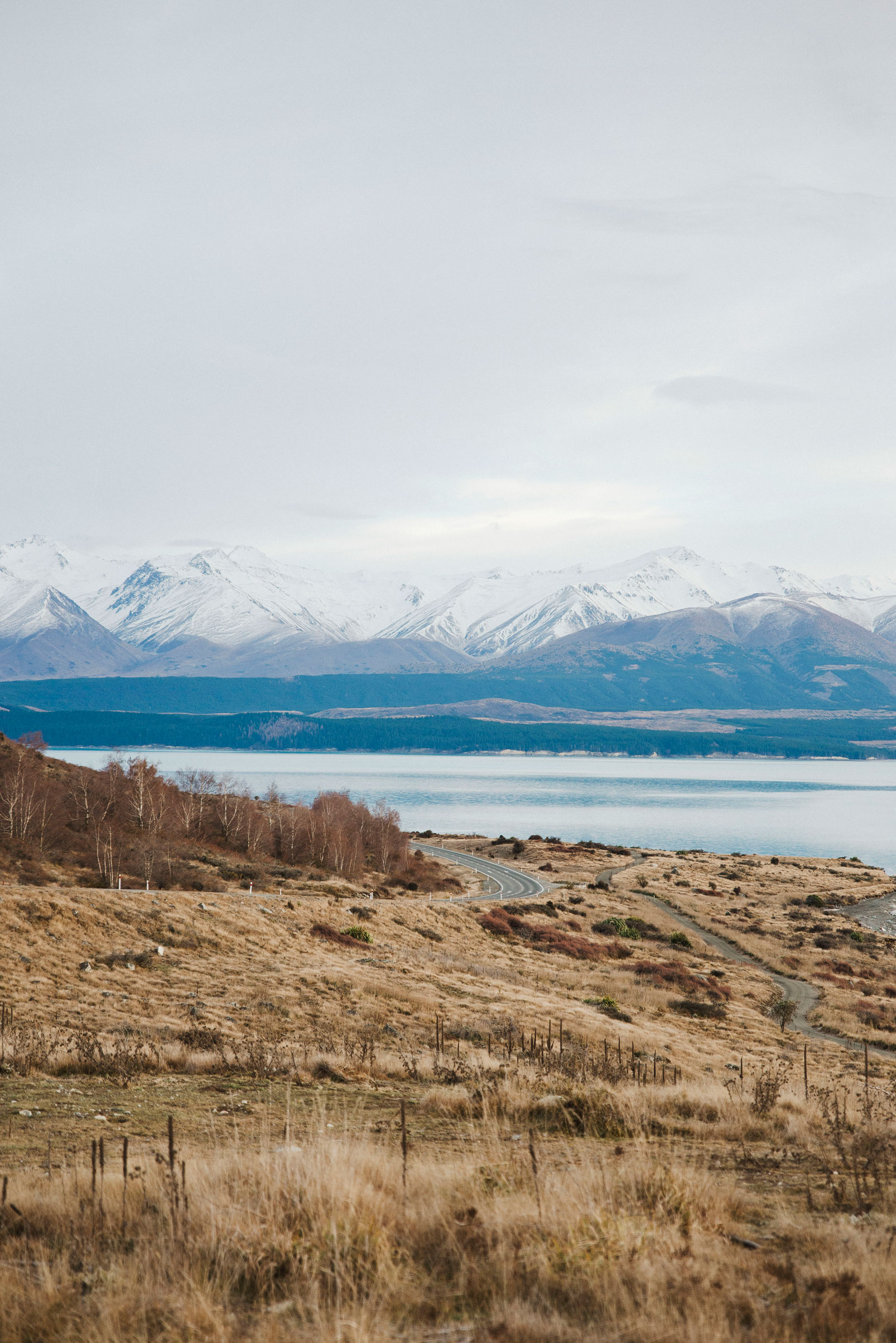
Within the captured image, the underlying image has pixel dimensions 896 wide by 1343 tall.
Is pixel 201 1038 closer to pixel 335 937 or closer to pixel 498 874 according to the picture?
pixel 335 937

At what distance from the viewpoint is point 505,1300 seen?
16.2 feet

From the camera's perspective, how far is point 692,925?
2365 inches

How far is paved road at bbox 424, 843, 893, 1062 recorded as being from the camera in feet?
97.9

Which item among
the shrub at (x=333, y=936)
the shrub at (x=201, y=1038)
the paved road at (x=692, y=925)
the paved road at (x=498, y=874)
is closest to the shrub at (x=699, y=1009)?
the paved road at (x=692, y=925)

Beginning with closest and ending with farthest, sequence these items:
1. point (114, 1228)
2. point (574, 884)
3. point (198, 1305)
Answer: point (198, 1305) → point (114, 1228) → point (574, 884)

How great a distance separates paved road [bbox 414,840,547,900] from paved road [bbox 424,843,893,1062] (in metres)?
0.04

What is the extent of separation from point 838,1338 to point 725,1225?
72.4 inches

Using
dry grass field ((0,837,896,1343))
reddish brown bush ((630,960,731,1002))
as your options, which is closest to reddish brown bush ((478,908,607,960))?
reddish brown bush ((630,960,731,1002))

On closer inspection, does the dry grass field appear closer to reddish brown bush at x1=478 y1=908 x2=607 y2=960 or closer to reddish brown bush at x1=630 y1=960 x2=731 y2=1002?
reddish brown bush at x1=630 y1=960 x2=731 y2=1002

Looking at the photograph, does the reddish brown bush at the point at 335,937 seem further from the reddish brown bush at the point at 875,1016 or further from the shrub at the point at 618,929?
the shrub at the point at 618,929

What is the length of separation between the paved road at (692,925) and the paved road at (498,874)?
4 centimetres

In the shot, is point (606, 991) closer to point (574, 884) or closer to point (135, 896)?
point (135, 896)

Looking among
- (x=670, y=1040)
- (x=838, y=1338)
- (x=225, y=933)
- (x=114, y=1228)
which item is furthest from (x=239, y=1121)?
(x=225, y=933)

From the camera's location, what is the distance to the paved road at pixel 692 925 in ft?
97.9
